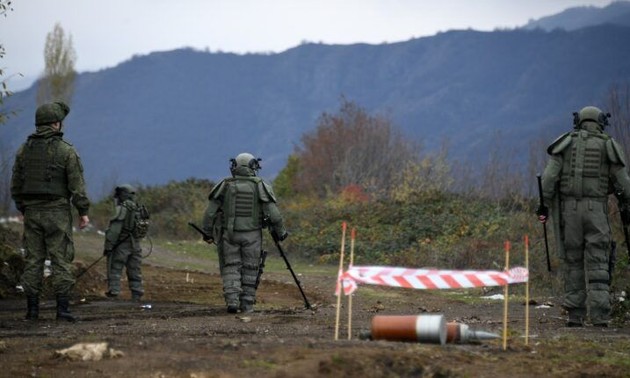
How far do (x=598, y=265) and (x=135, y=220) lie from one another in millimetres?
9674

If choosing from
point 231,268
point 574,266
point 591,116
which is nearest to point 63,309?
point 231,268

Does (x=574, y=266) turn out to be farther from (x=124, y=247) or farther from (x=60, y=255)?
(x=124, y=247)

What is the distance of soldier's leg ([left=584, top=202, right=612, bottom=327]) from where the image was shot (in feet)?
46.0

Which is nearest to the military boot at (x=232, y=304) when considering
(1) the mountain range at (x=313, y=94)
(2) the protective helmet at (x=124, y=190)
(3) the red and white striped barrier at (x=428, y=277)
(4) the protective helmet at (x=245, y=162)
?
(4) the protective helmet at (x=245, y=162)

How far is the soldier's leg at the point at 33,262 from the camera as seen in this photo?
14.3 meters

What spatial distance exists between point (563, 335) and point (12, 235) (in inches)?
582

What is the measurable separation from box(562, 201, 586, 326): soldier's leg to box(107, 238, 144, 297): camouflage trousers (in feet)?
29.9

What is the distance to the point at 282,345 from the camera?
10.3 metres

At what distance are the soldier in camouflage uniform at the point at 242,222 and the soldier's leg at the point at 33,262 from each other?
3034 millimetres

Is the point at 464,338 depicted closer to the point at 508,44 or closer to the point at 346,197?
the point at 346,197

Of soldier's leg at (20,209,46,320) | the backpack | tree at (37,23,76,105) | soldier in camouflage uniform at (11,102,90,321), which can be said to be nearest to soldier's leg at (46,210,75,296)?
soldier in camouflage uniform at (11,102,90,321)

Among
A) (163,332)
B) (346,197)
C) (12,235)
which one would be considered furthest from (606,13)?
(163,332)

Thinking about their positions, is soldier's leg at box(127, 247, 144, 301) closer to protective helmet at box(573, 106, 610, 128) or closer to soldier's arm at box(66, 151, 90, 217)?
soldier's arm at box(66, 151, 90, 217)

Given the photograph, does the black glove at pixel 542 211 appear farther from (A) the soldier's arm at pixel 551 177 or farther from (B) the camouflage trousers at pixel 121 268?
(B) the camouflage trousers at pixel 121 268
